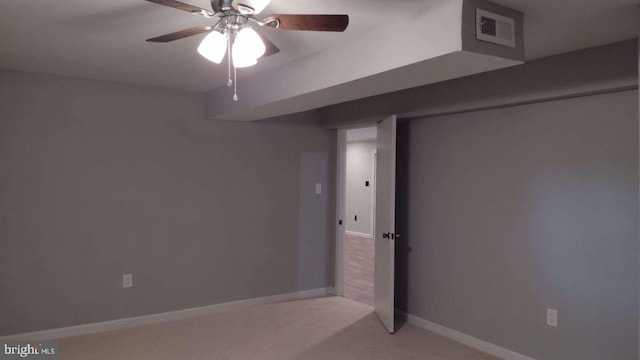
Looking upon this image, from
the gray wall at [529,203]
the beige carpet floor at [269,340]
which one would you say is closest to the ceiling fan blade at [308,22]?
the gray wall at [529,203]

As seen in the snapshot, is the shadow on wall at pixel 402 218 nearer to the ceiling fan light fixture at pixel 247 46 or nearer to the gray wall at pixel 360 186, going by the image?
the ceiling fan light fixture at pixel 247 46

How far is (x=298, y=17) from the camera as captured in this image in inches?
72.9

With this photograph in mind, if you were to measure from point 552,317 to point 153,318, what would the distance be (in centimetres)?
339

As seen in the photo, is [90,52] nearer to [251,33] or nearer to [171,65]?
[171,65]

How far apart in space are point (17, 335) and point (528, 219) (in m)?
4.08

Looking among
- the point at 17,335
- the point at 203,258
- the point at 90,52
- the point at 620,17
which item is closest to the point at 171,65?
the point at 90,52

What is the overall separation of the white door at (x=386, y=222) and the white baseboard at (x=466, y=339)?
1.08 feet

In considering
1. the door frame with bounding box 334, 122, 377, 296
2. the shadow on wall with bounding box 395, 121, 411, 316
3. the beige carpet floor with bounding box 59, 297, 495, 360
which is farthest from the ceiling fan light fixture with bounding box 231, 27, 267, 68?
the door frame with bounding box 334, 122, 377, 296

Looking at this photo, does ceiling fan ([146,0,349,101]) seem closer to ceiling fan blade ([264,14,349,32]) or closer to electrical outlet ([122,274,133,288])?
ceiling fan blade ([264,14,349,32])

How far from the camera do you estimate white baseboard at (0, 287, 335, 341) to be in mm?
3720

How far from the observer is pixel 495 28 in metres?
2.12

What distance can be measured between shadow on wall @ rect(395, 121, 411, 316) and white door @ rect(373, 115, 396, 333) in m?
0.23

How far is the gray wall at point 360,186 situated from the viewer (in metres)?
9.00

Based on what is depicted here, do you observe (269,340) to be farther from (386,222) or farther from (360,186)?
(360,186)
